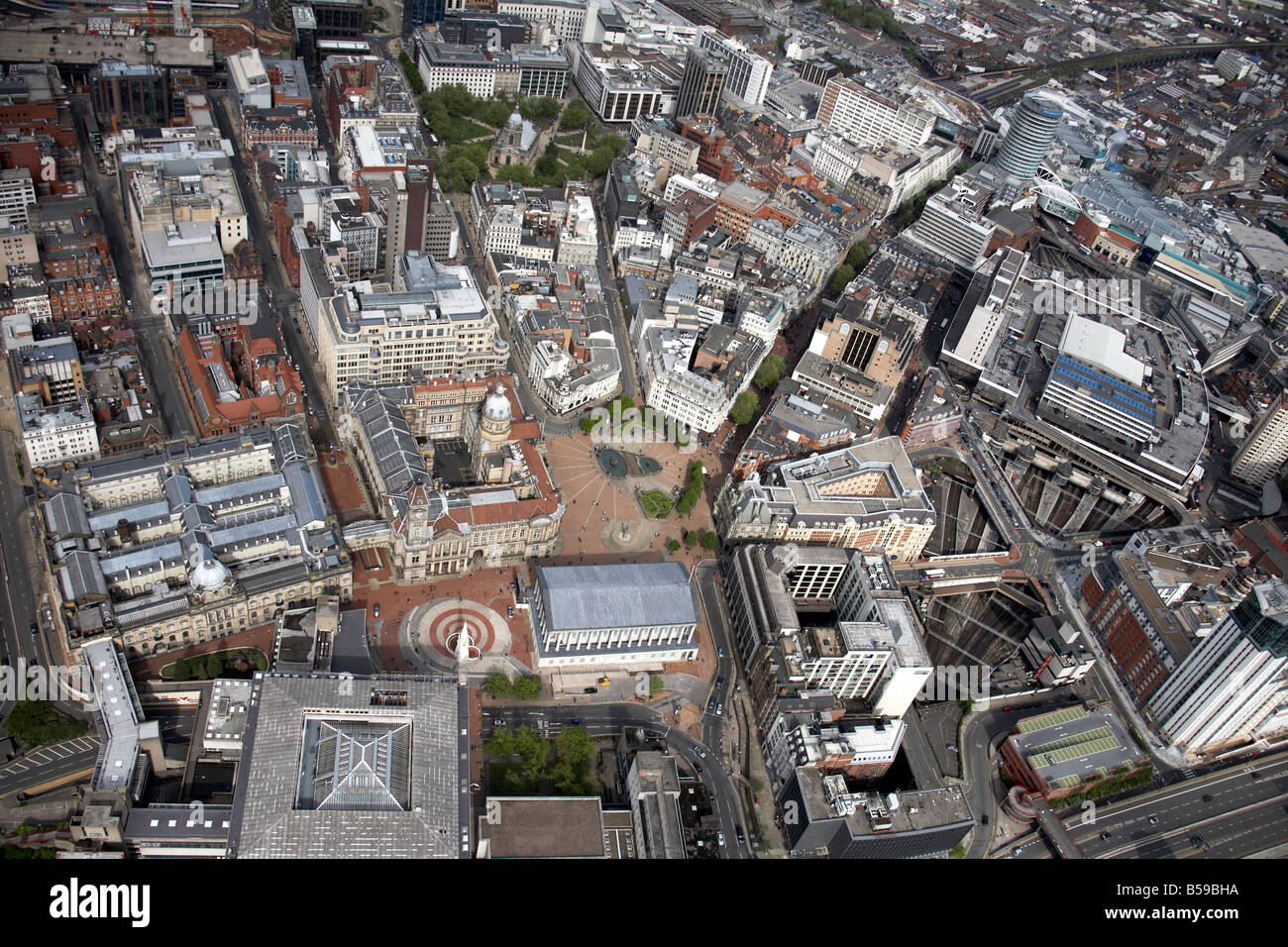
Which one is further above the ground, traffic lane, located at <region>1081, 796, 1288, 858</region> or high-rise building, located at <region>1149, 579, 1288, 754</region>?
high-rise building, located at <region>1149, 579, 1288, 754</region>

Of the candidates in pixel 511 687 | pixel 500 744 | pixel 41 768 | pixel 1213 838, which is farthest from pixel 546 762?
pixel 1213 838

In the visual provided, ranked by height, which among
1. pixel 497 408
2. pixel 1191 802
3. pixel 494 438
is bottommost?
pixel 1191 802

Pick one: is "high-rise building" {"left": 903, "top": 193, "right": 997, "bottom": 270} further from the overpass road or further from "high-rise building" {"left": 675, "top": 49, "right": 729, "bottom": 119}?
the overpass road

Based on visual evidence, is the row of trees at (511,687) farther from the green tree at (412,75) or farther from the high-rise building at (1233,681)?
the green tree at (412,75)

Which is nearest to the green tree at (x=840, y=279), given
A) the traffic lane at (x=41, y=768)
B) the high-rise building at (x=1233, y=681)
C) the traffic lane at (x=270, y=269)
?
the high-rise building at (x=1233, y=681)

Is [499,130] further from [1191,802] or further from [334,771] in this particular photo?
[1191,802]

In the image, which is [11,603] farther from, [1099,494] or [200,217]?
[1099,494]

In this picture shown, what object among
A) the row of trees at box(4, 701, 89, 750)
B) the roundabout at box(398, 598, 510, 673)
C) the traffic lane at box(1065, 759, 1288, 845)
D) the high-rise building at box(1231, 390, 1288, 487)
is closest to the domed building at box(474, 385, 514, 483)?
the roundabout at box(398, 598, 510, 673)
